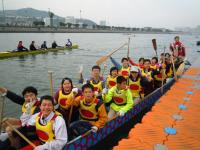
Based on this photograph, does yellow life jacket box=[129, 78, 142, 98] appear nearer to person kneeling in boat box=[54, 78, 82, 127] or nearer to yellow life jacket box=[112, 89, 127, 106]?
yellow life jacket box=[112, 89, 127, 106]

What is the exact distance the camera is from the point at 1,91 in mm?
5746

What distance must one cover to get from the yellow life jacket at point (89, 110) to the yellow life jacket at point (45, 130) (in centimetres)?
132

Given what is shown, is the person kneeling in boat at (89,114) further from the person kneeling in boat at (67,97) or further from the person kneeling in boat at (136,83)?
the person kneeling in boat at (136,83)

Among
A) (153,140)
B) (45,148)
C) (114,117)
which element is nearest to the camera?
(45,148)

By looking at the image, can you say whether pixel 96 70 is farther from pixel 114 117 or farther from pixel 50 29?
pixel 50 29

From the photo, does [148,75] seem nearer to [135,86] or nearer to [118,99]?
[135,86]

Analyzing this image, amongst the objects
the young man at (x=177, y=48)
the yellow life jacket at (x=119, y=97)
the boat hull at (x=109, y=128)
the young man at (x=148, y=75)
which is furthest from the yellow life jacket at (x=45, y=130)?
the young man at (x=177, y=48)

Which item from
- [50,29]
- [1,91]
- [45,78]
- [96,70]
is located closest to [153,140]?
[96,70]

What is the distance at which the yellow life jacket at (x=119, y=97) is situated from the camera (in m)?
6.92

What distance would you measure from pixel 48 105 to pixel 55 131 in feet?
1.57

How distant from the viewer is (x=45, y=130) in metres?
4.61

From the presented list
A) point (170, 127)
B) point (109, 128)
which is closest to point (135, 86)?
point (109, 128)

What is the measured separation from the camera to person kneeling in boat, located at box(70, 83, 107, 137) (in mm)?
5684

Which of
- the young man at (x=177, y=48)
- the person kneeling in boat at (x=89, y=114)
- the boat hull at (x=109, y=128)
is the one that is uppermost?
the young man at (x=177, y=48)
